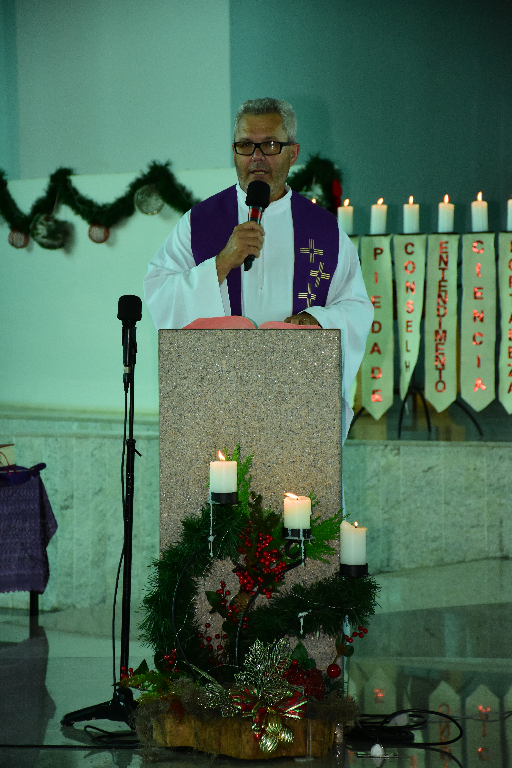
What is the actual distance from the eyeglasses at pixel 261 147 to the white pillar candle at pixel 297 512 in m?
1.05

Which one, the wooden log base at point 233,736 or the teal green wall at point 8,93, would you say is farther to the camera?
the teal green wall at point 8,93

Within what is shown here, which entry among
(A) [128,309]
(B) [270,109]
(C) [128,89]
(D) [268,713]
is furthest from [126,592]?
(C) [128,89]

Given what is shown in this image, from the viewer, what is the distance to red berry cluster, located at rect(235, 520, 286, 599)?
A: 2.23 meters

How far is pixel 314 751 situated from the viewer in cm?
218

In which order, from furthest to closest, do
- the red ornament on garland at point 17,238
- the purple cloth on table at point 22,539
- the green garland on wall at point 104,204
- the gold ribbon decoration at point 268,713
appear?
the red ornament on garland at point 17,238 < the green garland on wall at point 104,204 < the purple cloth on table at point 22,539 < the gold ribbon decoration at point 268,713

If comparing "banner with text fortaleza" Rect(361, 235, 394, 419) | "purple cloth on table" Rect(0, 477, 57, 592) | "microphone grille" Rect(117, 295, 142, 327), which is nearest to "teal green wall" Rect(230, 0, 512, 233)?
"banner with text fortaleza" Rect(361, 235, 394, 419)

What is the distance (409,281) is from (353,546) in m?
3.14

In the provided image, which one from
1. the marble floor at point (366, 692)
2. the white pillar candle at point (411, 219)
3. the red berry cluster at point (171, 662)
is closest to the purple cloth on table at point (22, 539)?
the marble floor at point (366, 692)

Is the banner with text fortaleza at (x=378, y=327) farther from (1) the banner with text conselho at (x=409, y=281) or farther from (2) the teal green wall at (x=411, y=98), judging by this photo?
(2) the teal green wall at (x=411, y=98)

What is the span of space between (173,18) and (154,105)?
62 centimetres

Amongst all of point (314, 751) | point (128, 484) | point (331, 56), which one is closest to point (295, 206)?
point (128, 484)

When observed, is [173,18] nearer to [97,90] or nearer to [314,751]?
[97,90]

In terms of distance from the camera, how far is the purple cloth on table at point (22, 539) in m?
3.99

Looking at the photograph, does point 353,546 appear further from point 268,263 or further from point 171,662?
point 268,263
